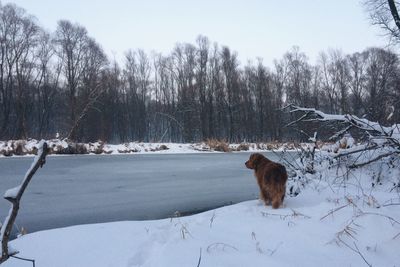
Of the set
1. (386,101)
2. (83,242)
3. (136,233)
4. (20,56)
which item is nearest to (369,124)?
(386,101)

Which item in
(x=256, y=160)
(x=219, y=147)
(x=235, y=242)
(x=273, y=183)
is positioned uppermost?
(x=219, y=147)

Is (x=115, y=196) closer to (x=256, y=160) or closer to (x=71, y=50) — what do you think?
(x=256, y=160)

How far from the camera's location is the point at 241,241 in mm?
2896

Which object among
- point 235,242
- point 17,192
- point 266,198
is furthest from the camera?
point 266,198

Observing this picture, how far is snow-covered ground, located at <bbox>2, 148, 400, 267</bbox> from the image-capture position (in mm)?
2488

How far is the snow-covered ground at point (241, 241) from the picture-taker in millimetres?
2488

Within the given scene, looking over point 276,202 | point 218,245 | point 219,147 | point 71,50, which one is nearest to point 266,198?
point 276,202

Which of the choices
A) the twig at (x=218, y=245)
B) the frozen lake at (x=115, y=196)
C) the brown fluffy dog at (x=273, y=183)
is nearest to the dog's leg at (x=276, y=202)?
the brown fluffy dog at (x=273, y=183)

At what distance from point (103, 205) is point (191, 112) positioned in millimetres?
41968

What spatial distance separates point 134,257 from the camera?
2533 mm

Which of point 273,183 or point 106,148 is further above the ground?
point 106,148

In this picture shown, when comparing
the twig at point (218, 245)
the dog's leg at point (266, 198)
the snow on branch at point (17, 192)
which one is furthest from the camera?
the dog's leg at point (266, 198)

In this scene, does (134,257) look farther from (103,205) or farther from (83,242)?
(103,205)

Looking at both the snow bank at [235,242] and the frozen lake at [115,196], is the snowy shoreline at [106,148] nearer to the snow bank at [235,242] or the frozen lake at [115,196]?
the frozen lake at [115,196]
